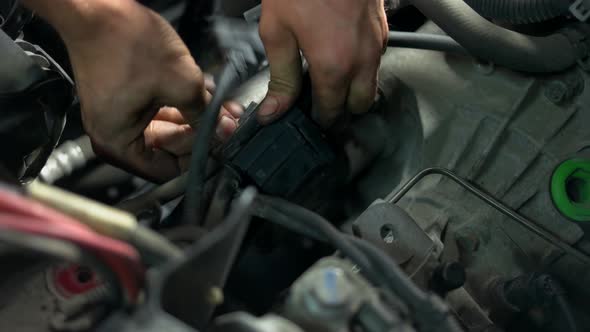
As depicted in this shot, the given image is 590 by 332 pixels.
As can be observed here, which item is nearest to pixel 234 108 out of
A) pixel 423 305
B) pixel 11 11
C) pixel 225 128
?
pixel 225 128

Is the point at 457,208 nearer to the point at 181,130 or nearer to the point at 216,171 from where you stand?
the point at 216,171

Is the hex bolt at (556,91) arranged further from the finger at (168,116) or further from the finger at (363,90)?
the finger at (168,116)

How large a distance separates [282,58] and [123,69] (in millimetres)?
259

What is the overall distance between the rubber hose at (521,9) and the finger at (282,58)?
0.32m

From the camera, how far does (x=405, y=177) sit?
38.2 inches

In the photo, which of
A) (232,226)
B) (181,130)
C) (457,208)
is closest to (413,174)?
(457,208)

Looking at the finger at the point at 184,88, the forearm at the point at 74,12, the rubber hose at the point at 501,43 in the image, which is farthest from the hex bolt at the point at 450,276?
the forearm at the point at 74,12

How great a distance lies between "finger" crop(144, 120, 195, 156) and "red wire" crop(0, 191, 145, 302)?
68 cm

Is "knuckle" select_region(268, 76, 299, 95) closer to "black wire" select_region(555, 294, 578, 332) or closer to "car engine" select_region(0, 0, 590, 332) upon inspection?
"car engine" select_region(0, 0, 590, 332)

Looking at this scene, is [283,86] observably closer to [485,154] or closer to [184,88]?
[184,88]

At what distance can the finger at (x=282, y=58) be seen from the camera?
0.94m

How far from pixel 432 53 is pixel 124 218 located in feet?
2.58

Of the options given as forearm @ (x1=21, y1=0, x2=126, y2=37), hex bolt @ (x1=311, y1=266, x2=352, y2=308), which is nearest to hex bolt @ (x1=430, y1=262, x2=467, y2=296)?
hex bolt @ (x1=311, y1=266, x2=352, y2=308)

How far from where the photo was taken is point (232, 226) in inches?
17.0
